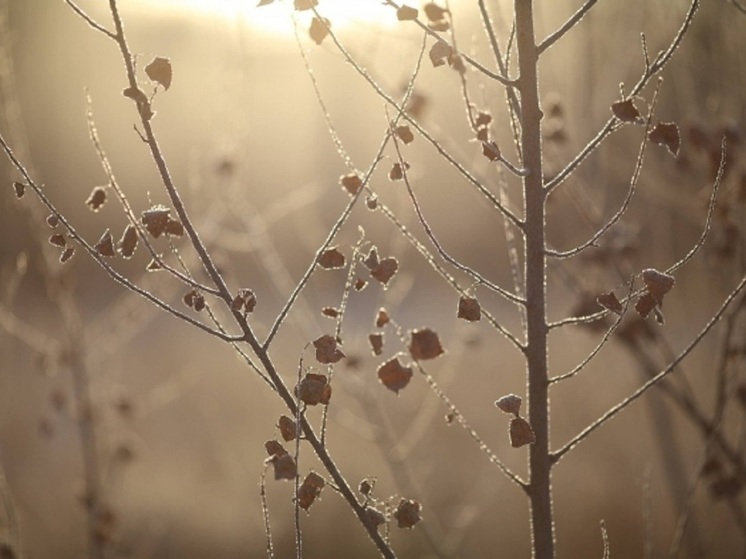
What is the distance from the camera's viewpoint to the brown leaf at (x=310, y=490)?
1.79 m

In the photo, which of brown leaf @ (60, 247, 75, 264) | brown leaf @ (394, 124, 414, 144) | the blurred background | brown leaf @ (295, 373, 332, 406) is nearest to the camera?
brown leaf @ (295, 373, 332, 406)

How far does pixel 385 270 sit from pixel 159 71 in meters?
0.60

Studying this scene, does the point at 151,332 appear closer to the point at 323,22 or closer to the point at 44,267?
the point at 44,267

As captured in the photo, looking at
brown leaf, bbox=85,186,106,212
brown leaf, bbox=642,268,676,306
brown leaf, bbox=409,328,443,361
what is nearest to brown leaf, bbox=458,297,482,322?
brown leaf, bbox=409,328,443,361

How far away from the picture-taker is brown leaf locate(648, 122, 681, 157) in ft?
6.25

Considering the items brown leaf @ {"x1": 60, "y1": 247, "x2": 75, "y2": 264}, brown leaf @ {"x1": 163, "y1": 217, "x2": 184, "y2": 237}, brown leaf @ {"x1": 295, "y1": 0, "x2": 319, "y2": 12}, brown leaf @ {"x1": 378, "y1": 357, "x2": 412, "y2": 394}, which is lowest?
brown leaf @ {"x1": 378, "y1": 357, "x2": 412, "y2": 394}

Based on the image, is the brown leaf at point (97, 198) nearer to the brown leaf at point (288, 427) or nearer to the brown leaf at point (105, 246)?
the brown leaf at point (105, 246)

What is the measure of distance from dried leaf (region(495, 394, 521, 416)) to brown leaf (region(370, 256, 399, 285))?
0.33 m

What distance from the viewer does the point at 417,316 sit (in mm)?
13250

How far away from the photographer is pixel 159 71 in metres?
1.84

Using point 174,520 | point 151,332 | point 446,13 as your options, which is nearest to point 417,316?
point 151,332

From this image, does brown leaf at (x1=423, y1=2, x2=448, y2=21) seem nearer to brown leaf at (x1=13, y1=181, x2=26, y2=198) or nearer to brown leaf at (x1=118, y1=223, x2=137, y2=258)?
brown leaf at (x1=118, y1=223, x2=137, y2=258)

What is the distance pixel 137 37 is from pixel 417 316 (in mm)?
7170

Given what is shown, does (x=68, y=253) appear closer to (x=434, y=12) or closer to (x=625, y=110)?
(x=434, y=12)
